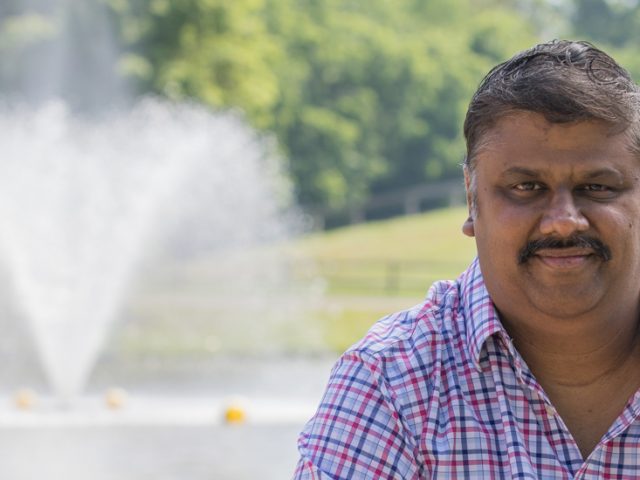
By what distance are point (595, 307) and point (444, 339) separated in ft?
0.77

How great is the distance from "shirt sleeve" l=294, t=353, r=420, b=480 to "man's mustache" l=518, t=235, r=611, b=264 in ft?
0.93

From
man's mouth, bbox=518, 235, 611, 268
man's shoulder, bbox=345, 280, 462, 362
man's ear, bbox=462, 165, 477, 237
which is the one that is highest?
man's ear, bbox=462, 165, 477, 237

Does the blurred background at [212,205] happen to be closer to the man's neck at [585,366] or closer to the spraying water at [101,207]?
the spraying water at [101,207]

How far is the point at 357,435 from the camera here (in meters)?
1.87

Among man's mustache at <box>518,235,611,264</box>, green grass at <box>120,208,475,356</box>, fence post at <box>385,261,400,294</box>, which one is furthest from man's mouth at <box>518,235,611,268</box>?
fence post at <box>385,261,400,294</box>

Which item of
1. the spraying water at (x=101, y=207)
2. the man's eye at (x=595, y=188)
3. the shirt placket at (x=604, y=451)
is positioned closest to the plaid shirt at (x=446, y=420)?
the shirt placket at (x=604, y=451)

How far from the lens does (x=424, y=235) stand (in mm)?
40469

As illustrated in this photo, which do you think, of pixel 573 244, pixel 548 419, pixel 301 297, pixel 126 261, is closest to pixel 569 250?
pixel 573 244

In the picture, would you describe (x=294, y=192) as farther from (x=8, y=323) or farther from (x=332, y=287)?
(x=8, y=323)

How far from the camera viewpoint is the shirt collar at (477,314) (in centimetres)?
194

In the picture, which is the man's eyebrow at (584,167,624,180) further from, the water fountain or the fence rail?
the fence rail

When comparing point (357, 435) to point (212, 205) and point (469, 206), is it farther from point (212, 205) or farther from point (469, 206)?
point (212, 205)

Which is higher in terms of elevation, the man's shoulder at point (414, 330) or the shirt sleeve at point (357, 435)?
the man's shoulder at point (414, 330)

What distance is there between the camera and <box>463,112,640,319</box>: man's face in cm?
185
